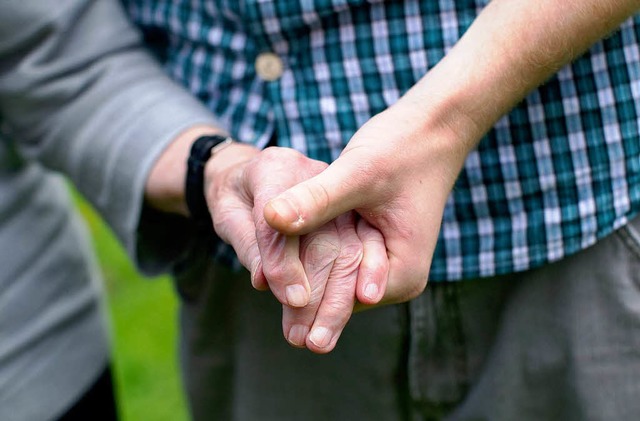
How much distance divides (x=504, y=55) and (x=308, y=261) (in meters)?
0.31

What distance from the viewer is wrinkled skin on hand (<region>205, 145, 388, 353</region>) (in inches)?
33.3

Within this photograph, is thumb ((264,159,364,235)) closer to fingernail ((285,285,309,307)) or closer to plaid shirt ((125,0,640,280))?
fingernail ((285,285,309,307))

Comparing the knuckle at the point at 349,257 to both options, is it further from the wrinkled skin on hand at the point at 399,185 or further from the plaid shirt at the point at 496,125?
the plaid shirt at the point at 496,125

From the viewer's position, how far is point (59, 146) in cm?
122

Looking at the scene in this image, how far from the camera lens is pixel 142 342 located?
2.77 metres

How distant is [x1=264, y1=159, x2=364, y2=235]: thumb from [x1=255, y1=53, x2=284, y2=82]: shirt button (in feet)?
0.96

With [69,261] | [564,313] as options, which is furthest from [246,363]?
[564,313]

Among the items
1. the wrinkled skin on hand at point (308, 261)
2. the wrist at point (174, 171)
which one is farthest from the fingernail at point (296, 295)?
the wrist at point (174, 171)

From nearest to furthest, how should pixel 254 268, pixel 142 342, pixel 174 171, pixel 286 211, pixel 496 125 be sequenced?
pixel 286 211 → pixel 254 268 → pixel 496 125 → pixel 174 171 → pixel 142 342

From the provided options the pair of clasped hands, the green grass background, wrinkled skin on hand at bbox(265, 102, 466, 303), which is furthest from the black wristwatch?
the green grass background

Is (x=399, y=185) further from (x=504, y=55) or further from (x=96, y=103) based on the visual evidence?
(x=96, y=103)

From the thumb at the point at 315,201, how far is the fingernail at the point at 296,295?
59 mm

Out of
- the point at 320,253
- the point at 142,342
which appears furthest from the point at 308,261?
the point at 142,342

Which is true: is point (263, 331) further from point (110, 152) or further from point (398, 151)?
point (398, 151)
